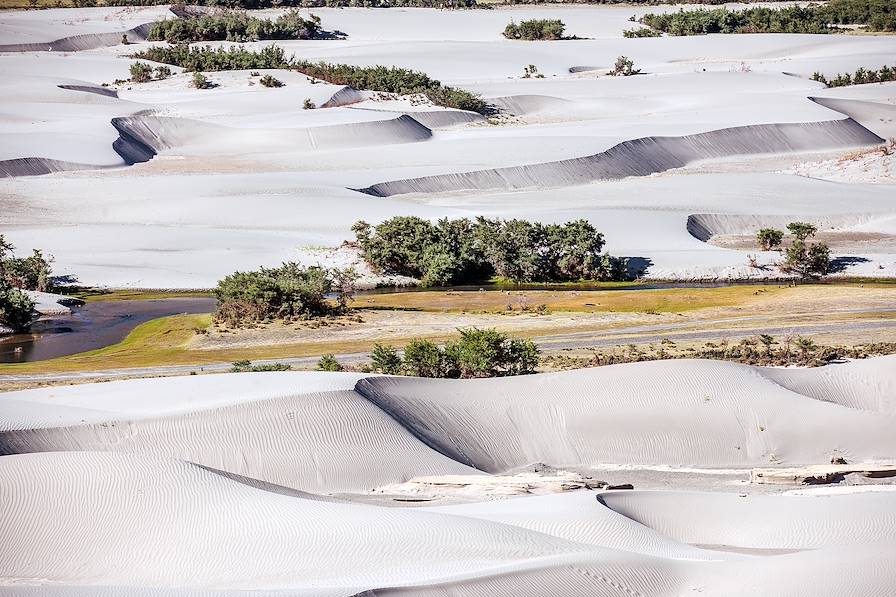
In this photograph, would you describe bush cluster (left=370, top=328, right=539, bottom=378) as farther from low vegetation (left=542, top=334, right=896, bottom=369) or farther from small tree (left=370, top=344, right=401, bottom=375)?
low vegetation (left=542, top=334, right=896, bottom=369)

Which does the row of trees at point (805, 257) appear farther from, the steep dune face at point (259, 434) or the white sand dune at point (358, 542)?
the white sand dune at point (358, 542)

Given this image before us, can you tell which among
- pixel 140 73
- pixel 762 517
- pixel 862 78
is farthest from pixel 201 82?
pixel 762 517

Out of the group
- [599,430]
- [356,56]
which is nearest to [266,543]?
[599,430]

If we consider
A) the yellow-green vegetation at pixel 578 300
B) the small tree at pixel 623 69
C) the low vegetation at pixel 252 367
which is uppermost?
the small tree at pixel 623 69

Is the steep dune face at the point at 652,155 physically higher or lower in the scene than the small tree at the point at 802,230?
higher

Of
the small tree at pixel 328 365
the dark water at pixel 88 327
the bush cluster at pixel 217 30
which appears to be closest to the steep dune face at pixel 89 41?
the bush cluster at pixel 217 30

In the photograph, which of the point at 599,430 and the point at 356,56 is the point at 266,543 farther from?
the point at 356,56

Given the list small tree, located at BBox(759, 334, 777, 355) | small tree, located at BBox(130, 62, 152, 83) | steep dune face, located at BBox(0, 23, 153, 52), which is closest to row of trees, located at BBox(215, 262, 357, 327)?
small tree, located at BBox(759, 334, 777, 355)
